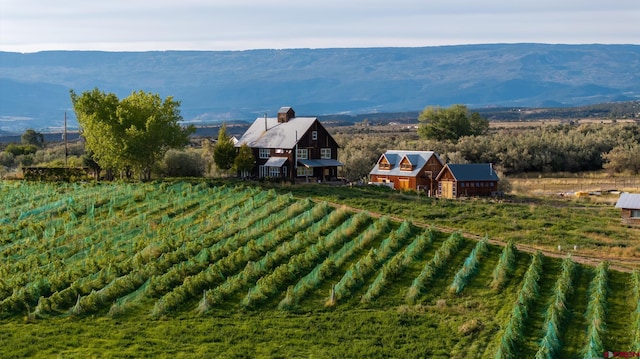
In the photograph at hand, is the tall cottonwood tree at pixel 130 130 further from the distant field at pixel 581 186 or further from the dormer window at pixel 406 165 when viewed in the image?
the distant field at pixel 581 186

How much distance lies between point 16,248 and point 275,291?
53.0 ft

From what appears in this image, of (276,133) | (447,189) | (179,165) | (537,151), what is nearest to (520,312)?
(447,189)

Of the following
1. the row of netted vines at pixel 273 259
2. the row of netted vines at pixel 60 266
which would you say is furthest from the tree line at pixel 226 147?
the row of netted vines at pixel 273 259

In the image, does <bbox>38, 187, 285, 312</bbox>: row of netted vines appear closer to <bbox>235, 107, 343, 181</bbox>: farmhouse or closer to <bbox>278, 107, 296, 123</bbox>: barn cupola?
<bbox>235, 107, 343, 181</bbox>: farmhouse

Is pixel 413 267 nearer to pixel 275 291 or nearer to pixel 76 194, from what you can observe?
pixel 275 291

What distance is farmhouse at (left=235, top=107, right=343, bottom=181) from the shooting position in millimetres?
66188

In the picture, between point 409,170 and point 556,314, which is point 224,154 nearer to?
point 409,170

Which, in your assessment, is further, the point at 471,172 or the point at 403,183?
the point at 403,183

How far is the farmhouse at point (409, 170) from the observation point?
66.4 meters

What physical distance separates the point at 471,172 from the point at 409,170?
5.73 metres

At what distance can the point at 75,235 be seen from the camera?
45.8 metres

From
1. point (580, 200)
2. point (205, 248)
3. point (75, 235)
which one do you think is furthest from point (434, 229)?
point (580, 200)

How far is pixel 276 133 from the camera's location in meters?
69.1

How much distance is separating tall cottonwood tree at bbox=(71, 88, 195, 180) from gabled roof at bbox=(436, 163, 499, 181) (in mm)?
18713
